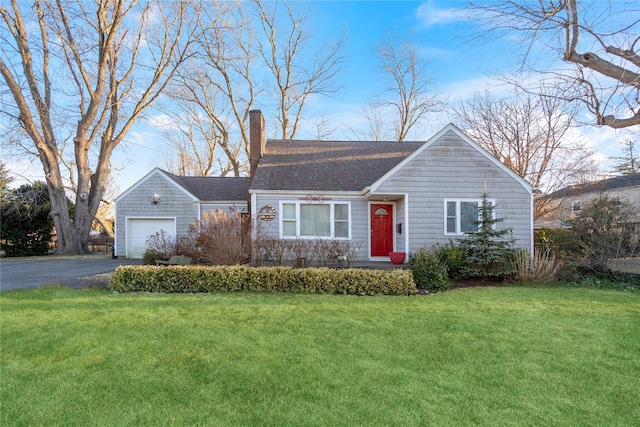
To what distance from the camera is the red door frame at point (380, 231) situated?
13.4 metres

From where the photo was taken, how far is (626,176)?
27.5 meters

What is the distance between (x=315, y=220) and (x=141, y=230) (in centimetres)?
1028

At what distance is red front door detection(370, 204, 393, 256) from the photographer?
13.4m

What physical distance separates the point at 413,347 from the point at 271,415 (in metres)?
2.35

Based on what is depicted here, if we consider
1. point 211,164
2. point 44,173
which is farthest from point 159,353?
point 211,164

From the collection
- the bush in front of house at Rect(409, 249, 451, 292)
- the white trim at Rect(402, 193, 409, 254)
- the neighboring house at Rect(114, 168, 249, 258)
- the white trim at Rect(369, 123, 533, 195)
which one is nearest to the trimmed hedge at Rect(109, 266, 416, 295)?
the bush in front of house at Rect(409, 249, 451, 292)

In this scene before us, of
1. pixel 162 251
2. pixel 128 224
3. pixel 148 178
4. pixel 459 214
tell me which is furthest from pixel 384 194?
pixel 128 224

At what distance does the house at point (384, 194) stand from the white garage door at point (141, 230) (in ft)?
20.0

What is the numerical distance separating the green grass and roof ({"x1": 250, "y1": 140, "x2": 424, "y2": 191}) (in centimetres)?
703

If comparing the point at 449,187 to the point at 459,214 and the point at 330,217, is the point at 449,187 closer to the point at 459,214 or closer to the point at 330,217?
the point at 459,214

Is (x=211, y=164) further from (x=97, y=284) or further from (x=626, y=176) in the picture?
(x=626, y=176)

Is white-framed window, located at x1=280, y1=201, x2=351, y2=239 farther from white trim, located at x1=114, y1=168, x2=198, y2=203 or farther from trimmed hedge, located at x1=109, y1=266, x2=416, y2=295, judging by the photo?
white trim, located at x1=114, y1=168, x2=198, y2=203

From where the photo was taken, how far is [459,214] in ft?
39.5

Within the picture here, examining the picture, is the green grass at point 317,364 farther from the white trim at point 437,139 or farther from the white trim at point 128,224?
the white trim at point 128,224
